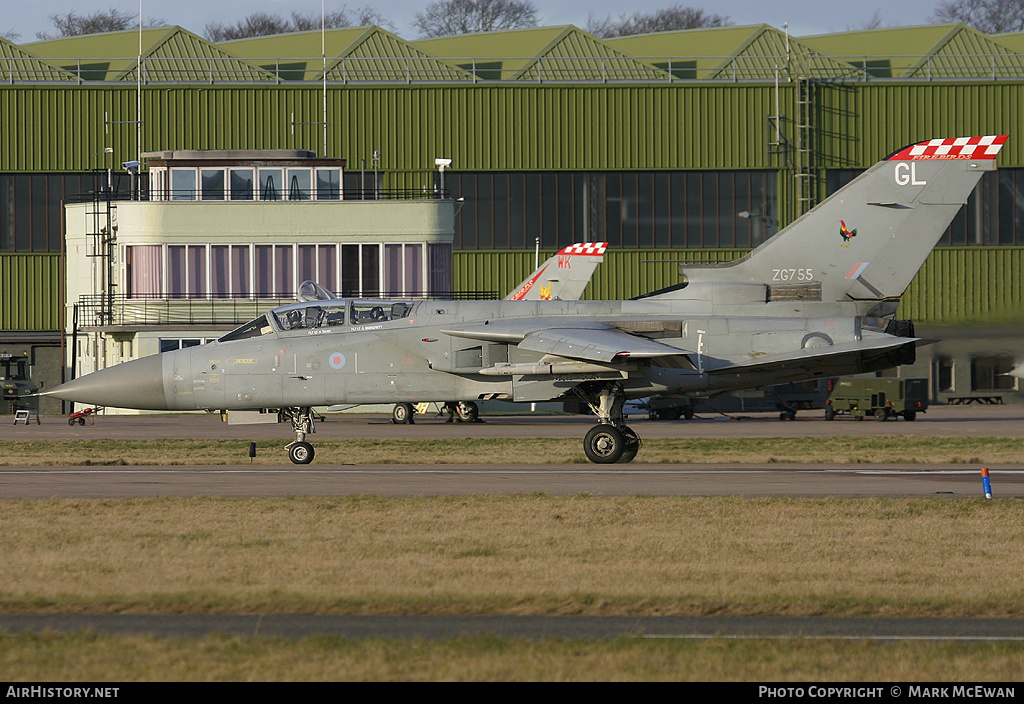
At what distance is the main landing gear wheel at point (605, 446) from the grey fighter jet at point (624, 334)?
3 centimetres

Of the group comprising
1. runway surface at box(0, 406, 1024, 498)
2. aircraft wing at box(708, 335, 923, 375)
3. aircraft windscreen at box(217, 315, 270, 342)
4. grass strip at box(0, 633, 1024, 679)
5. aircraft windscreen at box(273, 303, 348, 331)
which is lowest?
runway surface at box(0, 406, 1024, 498)

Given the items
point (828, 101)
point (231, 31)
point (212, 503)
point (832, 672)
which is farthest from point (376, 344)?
point (231, 31)

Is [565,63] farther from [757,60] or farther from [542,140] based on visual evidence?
[757,60]

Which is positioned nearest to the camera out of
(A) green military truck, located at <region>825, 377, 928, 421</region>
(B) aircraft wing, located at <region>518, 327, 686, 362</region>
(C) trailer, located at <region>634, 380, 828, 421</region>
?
(B) aircraft wing, located at <region>518, 327, 686, 362</region>

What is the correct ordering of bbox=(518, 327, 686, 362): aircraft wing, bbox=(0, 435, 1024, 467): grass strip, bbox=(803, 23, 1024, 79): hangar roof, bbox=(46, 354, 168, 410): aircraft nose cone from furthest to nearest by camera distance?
bbox=(803, 23, 1024, 79): hangar roof → bbox=(0, 435, 1024, 467): grass strip → bbox=(46, 354, 168, 410): aircraft nose cone → bbox=(518, 327, 686, 362): aircraft wing

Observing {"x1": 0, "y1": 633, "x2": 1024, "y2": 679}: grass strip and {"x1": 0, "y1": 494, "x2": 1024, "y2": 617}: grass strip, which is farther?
{"x1": 0, "y1": 494, "x2": 1024, "y2": 617}: grass strip

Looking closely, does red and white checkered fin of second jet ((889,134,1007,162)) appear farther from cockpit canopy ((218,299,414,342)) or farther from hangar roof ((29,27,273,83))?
hangar roof ((29,27,273,83))

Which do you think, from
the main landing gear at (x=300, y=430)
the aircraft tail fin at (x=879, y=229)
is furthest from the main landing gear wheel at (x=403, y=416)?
the aircraft tail fin at (x=879, y=229)

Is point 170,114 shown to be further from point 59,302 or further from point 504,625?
point 504,625

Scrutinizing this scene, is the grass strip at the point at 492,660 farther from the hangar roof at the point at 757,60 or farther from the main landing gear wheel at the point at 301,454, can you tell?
the hangar roof at the point at 757,60

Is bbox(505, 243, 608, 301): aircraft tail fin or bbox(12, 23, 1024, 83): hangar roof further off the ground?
bbox(12, 23, 1024, 83): hangar roof

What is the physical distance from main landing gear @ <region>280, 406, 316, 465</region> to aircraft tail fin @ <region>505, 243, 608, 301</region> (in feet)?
60.2

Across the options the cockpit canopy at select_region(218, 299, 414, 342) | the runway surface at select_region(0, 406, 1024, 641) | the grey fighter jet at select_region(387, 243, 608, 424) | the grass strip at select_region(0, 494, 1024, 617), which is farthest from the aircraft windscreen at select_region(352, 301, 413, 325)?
the grey fighter jet at select_region(387, 243, 608, 424)

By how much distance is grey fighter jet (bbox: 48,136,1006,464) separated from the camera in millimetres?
21859
